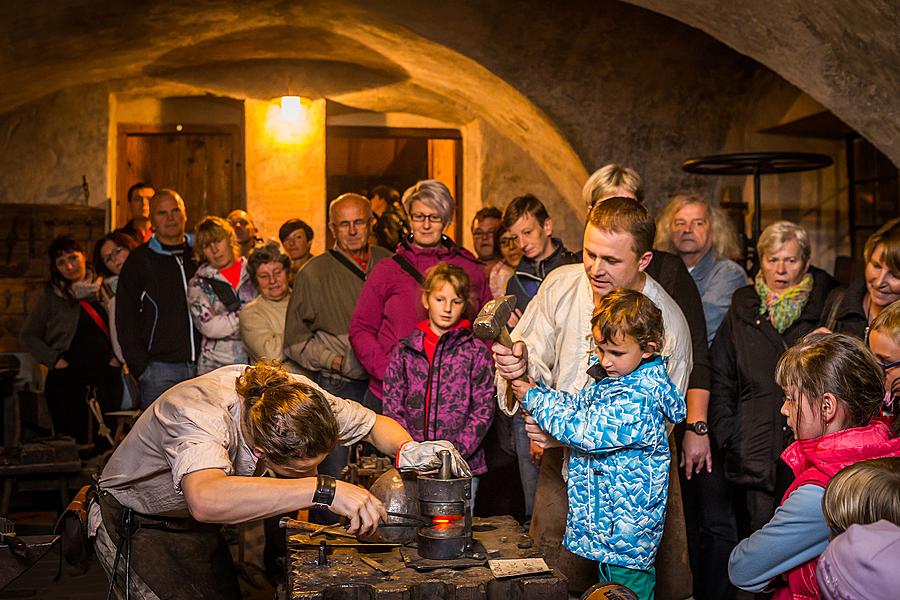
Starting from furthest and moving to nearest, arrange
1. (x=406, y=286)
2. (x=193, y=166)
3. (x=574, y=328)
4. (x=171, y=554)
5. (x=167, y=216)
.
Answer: (x=193, y=166) < (x=167, y=216) < (x=406, y=286) < (x=574, y=328) < (x=171, y=554)

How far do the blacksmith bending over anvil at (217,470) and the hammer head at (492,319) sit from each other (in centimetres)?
36

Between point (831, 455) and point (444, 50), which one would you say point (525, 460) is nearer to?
point (831, 455)

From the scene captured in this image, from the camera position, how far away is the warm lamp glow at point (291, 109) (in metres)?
9.73

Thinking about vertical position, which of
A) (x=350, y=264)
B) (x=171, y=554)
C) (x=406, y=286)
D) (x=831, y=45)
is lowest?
(x=171, y=554)

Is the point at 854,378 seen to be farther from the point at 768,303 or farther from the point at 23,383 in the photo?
the point at 23,383

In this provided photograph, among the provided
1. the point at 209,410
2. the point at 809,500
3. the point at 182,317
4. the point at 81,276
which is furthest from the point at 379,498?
the point at 81,276

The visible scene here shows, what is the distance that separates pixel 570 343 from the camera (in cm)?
353

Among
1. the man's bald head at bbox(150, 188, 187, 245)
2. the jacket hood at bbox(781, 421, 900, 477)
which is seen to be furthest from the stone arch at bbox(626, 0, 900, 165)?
the man's bald head at bbox(150, 188, 187, 245)

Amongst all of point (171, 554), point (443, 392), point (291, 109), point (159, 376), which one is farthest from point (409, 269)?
point (291, 109)

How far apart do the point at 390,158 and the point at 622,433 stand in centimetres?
770

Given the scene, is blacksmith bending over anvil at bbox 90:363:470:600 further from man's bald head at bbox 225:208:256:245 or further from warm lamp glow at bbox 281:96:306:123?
warm lamp glow at bbox 281:96:306:123

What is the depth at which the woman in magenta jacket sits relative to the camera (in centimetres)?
488

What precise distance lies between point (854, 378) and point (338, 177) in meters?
8.12

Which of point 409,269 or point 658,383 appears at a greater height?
point 409,269
